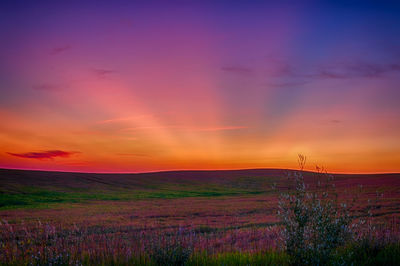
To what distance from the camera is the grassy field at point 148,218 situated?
22.1 feet

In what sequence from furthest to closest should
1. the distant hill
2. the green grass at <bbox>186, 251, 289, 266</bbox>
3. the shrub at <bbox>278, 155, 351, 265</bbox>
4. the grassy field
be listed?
the distant hill, the grassy field, the green grass at <bbox>186, 251, 289, 266</bbox>, the shrub at <bbox>278, 155, 351, 265</bbox>

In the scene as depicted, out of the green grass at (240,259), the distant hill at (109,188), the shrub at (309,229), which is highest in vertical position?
the shrub at (309,229)

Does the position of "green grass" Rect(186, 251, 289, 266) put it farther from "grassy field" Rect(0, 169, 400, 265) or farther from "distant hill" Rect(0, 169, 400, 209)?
"distant hill" Rect(0, 169, 400, 209)

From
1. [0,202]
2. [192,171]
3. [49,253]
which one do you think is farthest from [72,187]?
[49,253]

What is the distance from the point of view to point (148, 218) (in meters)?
26.0

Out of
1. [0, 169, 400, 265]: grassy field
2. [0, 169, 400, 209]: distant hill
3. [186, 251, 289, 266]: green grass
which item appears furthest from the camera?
[0, 169, 400, 209]: distant hill

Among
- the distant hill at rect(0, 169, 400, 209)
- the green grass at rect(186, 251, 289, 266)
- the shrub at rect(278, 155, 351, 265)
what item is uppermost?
the shrub at rect(278, 155, 351, 265)

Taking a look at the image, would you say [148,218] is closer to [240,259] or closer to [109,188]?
[240,259]

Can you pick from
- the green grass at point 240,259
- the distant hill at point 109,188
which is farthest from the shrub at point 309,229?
the distant hill at point 109,188

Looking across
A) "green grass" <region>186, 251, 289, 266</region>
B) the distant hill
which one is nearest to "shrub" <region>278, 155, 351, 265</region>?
"green grass" <region>186, 251, 289, 266</region>

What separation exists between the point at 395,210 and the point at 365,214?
13.8 ft

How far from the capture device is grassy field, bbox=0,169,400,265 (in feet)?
22.1

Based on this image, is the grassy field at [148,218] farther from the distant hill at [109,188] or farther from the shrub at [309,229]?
the shrub at [309,229]

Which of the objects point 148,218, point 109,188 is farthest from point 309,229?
point 109,188
